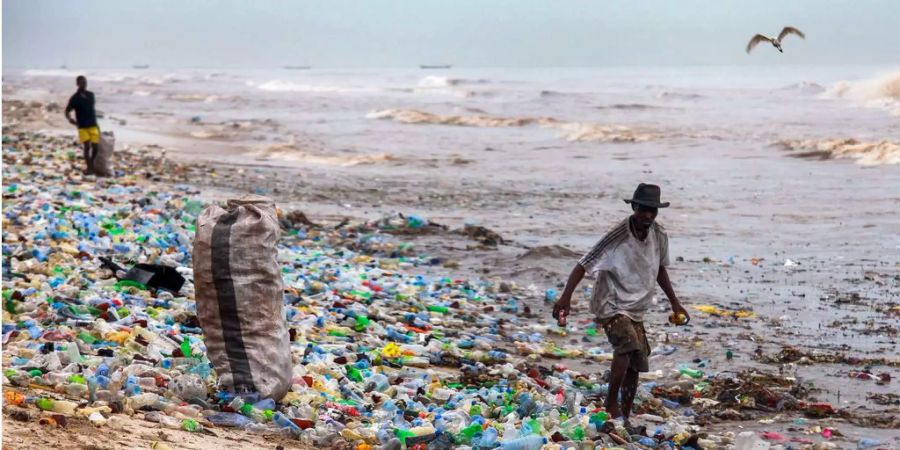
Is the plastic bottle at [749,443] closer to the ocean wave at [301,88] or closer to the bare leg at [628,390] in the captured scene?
the bare leg at [628,390]

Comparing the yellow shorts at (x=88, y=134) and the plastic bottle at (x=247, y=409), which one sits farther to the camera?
the yellow shorts at (x=88, y=134)

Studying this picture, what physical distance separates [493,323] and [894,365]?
9.56 ft

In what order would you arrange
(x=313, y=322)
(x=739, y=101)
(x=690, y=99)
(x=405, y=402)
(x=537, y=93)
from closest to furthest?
(x=405, y=402), (x=313, y=322), (x=739, y=101), (x=690, y=99), (x=537, y=93)

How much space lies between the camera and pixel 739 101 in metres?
45.8

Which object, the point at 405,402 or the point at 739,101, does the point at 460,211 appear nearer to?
the point at 405,402

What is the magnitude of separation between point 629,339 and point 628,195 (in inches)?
479

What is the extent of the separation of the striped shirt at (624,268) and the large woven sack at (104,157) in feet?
36.7

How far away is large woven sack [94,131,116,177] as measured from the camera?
1512 cm

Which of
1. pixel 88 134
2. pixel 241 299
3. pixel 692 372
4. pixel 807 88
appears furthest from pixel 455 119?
pixel 241 299

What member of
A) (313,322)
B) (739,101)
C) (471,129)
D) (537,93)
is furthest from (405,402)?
(537,93)

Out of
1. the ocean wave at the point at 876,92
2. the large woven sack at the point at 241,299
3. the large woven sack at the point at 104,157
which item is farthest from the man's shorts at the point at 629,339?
the ocean wave at the point at 876,92

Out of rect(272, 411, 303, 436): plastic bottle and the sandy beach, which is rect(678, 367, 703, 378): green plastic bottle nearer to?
the sandy beach

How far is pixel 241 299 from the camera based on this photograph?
502cm

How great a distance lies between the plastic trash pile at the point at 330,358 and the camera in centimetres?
479
